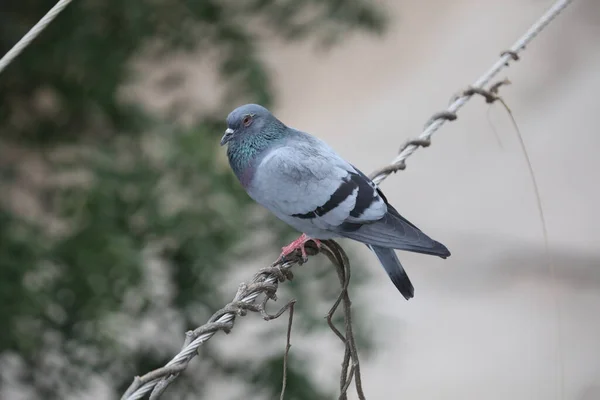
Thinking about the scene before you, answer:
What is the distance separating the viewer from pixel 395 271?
1599 mm

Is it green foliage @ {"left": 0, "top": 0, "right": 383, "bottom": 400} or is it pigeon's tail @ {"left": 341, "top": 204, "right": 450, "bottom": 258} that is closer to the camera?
pigeon's tail @ {"left": 341, "top": 204, "right": 450, "bottom": 258}

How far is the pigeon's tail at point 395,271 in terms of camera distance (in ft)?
5.18

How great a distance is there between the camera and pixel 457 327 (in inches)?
203

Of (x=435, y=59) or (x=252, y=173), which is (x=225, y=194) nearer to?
(x=252, y=173)

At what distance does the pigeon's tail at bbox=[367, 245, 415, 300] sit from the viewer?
62.1 inches

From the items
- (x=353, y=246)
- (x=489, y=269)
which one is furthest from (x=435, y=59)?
(x=353, y=246)

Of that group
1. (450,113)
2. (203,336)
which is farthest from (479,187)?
(203,336)

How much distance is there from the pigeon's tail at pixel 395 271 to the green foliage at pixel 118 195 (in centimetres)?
98

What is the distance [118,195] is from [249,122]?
0.93 metres

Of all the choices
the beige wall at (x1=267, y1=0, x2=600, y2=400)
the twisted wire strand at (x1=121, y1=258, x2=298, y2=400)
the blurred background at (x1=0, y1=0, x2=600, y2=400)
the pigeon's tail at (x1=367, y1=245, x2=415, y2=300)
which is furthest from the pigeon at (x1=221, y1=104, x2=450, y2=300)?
the beige wall at (x1=267, y1=0, x2=600, y2=400)

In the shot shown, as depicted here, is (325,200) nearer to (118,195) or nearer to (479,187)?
(118,195)

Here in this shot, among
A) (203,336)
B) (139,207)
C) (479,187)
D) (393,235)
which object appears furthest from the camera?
(479,187)

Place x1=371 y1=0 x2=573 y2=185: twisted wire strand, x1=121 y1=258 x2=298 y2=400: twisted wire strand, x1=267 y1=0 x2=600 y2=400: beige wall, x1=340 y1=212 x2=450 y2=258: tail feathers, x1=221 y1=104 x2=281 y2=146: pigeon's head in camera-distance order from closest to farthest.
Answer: x1=121 y1=258 x2=298 y2=400: twisted wire strand
x1=340 y1=212 x2=450 y2=258: tail feathers
x1=371 y1=0 x2=573 y2=185: twisted wire strand
x1=221 y1=104 x2=281 y2=146: pigeon's head
x1=267 y1=0 x2=600 y2=400: beige wall

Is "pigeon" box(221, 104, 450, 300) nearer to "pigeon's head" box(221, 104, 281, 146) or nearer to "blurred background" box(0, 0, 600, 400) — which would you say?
"pigeon's head" box(221, 104, 281, 146)
